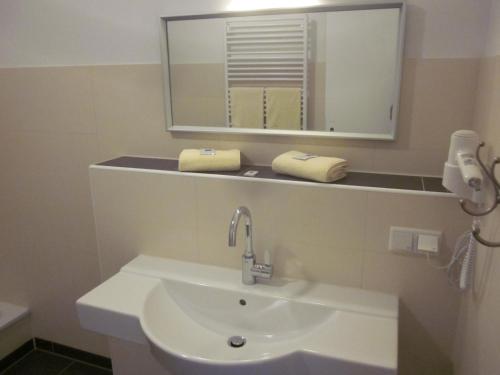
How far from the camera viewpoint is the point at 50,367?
2.28m

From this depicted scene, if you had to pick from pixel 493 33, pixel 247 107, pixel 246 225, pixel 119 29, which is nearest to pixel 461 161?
pixel 493 33

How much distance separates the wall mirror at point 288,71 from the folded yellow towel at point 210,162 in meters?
0.13

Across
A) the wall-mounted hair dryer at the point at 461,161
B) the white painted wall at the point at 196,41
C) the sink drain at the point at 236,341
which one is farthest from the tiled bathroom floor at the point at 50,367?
the wall-mounted hair dryer at the point at 461,161

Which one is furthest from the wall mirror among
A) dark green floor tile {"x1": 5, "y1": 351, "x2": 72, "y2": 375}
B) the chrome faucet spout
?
dark green floor tile {"x1": 5, "y1": 351, "x2": 72, "y2": 375}

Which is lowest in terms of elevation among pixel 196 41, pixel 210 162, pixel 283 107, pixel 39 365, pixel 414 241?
pixel 39 365

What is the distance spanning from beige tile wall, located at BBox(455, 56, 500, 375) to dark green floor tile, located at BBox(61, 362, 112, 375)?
178 cm

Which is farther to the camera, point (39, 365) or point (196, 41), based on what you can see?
point (39, 365)

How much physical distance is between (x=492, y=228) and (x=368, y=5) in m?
0.80

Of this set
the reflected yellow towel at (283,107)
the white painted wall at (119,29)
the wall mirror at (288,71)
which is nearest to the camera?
the white painted wall at (119,29)

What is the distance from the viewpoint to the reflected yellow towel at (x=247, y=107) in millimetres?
1599

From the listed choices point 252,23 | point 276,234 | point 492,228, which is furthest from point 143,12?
point 492,228

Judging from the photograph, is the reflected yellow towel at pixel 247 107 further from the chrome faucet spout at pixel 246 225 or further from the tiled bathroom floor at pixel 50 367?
the tiled bathroom floor at pixel 50 367

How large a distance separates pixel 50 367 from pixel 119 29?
5.96 ft

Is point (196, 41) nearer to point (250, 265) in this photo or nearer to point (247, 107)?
point (247, 107)
